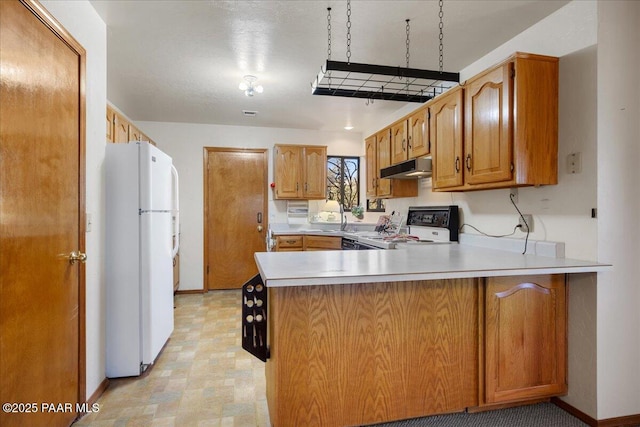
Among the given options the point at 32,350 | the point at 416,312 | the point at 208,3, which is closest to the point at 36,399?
the point at 32,350

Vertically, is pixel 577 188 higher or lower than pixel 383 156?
lower

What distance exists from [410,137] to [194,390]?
2662 millimetres

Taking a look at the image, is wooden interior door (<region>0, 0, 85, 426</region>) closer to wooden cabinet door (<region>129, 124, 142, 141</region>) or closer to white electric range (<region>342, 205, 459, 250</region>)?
wooden cabinet door (<region>129, 124, 142, 141</region>)

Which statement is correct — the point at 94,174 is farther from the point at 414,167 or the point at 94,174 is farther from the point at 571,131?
the point at 571,131

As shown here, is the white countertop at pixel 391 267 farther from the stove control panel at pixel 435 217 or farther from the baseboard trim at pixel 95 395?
the baseboard trim at pixel 95 395

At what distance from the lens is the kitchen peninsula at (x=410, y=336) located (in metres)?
1.52

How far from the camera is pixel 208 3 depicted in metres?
2.00

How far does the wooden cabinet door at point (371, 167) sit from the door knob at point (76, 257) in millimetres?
2880

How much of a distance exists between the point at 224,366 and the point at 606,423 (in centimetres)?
234

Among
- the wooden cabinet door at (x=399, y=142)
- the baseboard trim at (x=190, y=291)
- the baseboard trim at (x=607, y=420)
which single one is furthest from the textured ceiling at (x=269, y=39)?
the baseboard trim at (x=190, y=291)

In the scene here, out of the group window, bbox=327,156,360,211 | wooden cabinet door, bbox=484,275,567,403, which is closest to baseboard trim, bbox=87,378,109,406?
wooden cabinet door, bbox=484,275,567,403

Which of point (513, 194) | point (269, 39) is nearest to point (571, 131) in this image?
point (513, 194)

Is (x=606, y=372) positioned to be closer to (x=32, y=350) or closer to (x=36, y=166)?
(x=32, y=350)

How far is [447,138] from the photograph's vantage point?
2535mm
